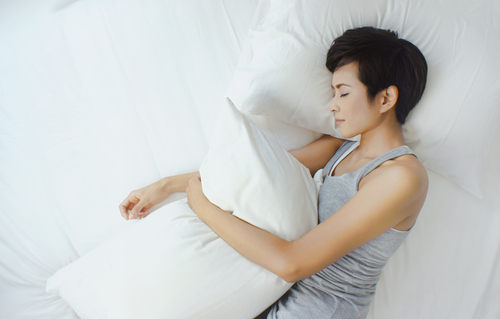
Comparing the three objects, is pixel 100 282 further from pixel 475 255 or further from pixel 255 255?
pixel 475 255

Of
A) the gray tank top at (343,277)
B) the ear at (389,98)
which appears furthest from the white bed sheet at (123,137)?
the ear at (389,98)

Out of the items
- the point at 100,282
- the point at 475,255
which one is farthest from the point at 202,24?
the point at 475,255

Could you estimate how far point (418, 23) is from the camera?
0.86 metres

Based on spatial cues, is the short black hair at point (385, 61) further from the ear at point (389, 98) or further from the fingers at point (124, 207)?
the fingers at point (124, 207)

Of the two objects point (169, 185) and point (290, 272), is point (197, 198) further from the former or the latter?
point (290, 272)

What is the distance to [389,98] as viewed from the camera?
2.60 feet

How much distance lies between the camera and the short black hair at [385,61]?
78cm

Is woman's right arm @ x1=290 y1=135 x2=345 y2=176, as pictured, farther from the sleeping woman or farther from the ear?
the ear

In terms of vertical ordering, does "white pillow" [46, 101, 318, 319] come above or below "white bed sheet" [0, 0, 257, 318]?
below

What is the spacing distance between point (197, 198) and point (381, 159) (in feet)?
1.62

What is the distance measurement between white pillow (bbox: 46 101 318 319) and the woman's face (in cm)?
22

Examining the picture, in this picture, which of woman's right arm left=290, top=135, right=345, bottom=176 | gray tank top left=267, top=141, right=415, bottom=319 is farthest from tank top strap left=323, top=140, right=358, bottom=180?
gray tank top left=267, top=141, right=415, bottom=319

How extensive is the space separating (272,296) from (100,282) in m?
0.42

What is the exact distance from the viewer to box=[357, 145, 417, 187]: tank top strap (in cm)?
77
